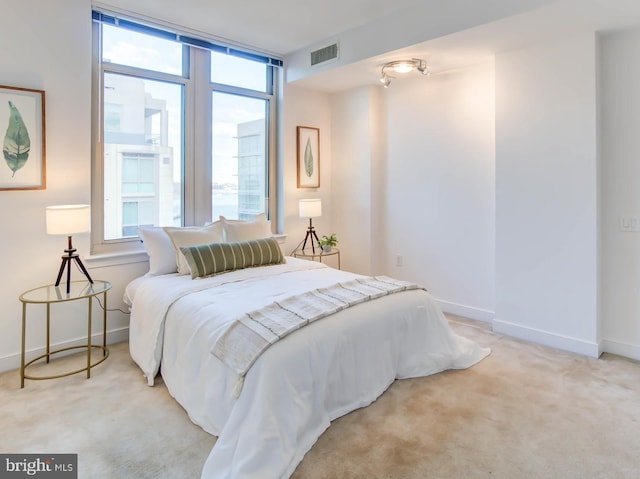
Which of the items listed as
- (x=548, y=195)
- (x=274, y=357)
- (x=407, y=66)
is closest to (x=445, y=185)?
(x=548, y=195)

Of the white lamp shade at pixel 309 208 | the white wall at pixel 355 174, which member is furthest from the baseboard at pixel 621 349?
the white lamp shade at pixel 309 208

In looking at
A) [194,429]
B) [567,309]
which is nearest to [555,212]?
[567,309]

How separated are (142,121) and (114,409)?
95.7 inches

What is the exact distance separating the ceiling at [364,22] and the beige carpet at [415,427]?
7.88 ft

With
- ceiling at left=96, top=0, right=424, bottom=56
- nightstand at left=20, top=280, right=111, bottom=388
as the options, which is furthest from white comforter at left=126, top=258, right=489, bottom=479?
ceiling at left=96, top=0, right=424, bottom=56

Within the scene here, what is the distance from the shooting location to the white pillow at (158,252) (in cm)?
325

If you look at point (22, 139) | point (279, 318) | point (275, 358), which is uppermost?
point (22, 139)

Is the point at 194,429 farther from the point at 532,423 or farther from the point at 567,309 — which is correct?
the point at 567,309

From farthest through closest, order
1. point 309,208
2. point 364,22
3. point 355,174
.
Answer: point 355,174, point 309,208, point 364,22

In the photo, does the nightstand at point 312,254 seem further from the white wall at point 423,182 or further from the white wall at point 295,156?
the white wall at point 423,182

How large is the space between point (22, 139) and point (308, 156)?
277 cm

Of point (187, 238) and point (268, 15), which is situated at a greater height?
point (268, 15)

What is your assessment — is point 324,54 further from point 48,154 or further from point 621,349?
point 621,349

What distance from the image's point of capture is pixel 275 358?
191 cm
